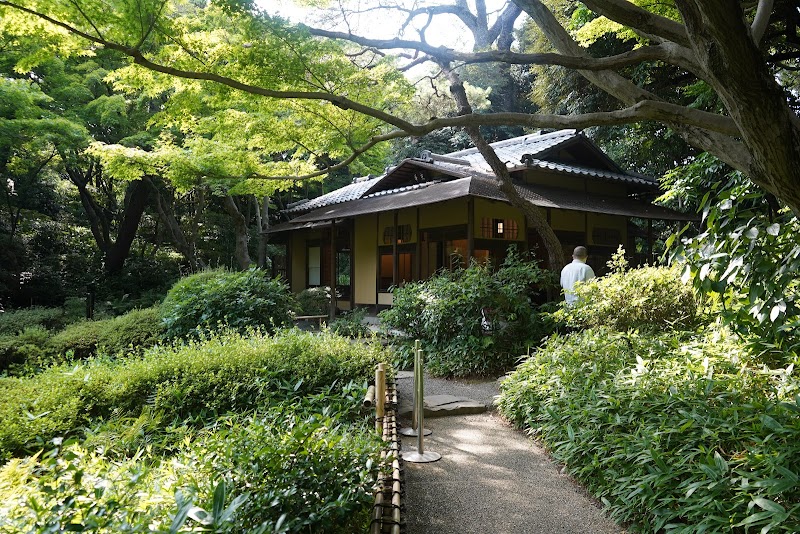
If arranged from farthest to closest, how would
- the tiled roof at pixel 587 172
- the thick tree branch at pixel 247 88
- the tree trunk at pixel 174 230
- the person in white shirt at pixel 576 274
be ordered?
1. the tree trunk at pixel 174 230
2. the tiled roof at pixel 587 172
3. the person in white shirt at pixel 576 274
4. the thick tree branch at pixel 247 88

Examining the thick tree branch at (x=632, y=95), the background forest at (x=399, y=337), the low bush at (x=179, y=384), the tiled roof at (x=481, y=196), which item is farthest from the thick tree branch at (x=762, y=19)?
the tiled roof at (x=481, y=196)

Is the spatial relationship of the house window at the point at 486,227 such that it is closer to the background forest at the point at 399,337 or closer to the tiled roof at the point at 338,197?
the background forest at the point at 399,337

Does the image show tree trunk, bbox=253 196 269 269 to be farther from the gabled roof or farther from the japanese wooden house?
the gabled roof

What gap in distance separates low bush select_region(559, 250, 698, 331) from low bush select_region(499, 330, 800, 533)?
2.25ft

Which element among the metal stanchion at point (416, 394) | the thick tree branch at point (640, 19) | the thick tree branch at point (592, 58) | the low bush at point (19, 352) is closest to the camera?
the thick tree branch at point (640, 19)

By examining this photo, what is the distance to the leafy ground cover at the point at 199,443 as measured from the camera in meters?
1.91

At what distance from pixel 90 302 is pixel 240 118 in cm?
802

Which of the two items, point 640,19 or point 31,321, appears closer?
point 640,19

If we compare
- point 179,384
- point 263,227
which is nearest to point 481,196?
point 179,384

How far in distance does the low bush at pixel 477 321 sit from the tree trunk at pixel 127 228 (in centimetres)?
1319

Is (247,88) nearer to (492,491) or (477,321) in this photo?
(492,491)

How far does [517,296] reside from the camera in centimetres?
801

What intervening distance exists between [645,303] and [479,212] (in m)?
6.43

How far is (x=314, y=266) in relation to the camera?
18344 millimetres
